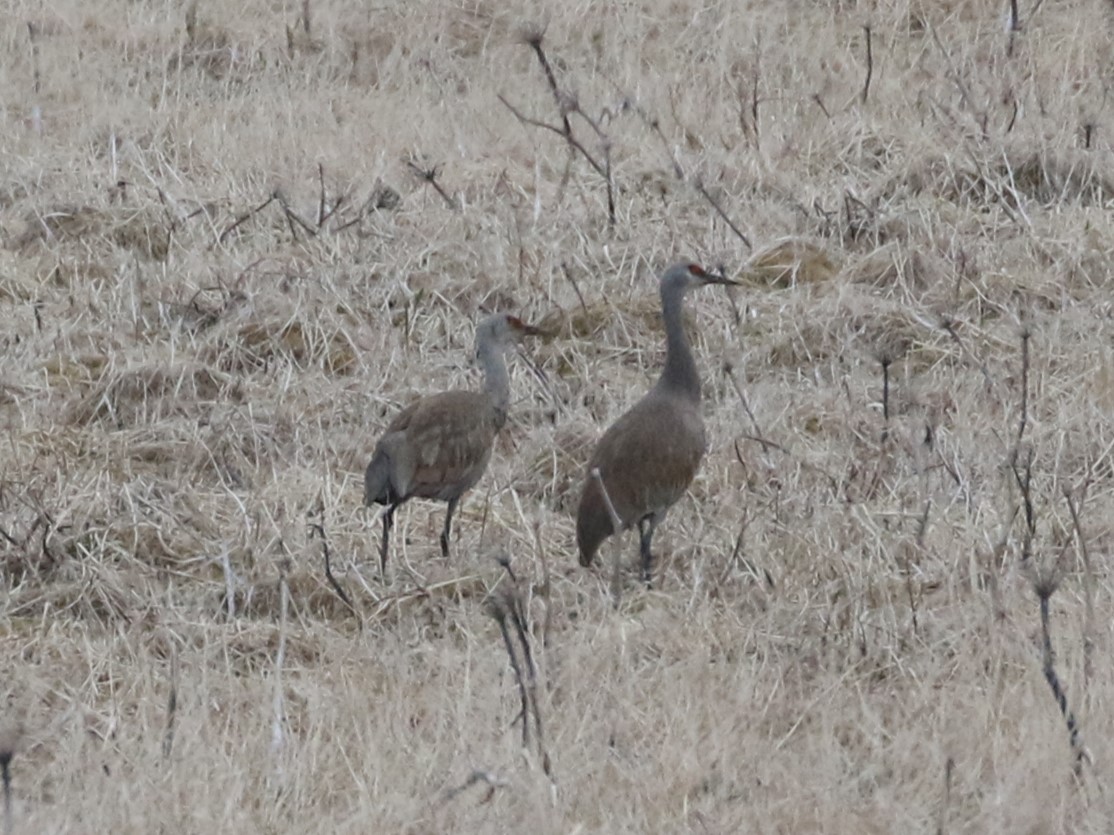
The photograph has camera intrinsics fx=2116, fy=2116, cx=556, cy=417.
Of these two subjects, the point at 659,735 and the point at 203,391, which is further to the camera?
the point at 203,391

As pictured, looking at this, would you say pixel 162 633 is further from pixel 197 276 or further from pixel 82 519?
pixel 197 276

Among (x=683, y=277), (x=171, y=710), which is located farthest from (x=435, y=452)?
(x=171, y=710)

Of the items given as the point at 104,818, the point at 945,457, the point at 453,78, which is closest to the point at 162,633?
the point at 104,818

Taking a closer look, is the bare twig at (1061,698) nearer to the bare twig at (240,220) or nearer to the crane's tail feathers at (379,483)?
the crane's tail feathers at (379,483)

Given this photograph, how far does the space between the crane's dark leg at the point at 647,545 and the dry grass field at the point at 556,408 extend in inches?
4.6

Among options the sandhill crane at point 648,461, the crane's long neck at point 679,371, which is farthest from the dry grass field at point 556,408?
the crane's long neck at point 679,371

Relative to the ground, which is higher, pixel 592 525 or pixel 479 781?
pixel 479 781

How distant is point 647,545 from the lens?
6023 mm

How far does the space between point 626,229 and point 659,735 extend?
390 centimetres

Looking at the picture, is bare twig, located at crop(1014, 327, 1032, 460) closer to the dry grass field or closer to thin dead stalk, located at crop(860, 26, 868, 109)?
the dry grass field

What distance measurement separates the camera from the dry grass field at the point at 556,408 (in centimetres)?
452

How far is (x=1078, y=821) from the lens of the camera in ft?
13.6

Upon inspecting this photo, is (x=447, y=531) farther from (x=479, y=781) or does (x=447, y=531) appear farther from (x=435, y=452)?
(x=479, y=781)

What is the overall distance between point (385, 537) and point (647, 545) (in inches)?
29.4
